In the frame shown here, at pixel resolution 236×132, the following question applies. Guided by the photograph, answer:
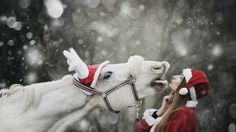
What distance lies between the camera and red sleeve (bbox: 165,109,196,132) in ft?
7.92

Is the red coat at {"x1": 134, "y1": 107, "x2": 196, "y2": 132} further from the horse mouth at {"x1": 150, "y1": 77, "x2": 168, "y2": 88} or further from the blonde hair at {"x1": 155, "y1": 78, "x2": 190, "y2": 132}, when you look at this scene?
the horse mouth at {"x1": 150, "y1": 77, "x2": 168, "y2": 88}

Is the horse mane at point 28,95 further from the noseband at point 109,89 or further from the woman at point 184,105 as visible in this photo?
the woman at point 184,105

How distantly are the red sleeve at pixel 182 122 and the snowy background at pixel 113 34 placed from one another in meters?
1.66

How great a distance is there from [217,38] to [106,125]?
1.24m

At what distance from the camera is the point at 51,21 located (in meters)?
4.04

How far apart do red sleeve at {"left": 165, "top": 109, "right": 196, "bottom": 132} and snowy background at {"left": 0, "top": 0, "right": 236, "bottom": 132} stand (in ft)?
5.44

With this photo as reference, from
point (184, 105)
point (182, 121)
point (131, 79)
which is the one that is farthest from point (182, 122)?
point (131, 79)

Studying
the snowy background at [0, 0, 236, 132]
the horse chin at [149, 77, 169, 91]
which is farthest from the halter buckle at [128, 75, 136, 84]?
the snowy background at [0, 0, 236, 132]

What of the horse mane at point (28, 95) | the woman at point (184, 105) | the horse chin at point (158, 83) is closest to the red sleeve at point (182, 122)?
the woman at point (184, 105)

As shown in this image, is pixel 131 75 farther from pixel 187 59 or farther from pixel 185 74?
pixel 187 59

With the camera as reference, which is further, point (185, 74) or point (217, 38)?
point (217, 38)

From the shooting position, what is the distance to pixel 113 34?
160 inches

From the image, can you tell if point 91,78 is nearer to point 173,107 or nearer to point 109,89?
point 109,89

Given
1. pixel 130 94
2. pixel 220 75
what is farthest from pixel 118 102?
pixel 220 75
